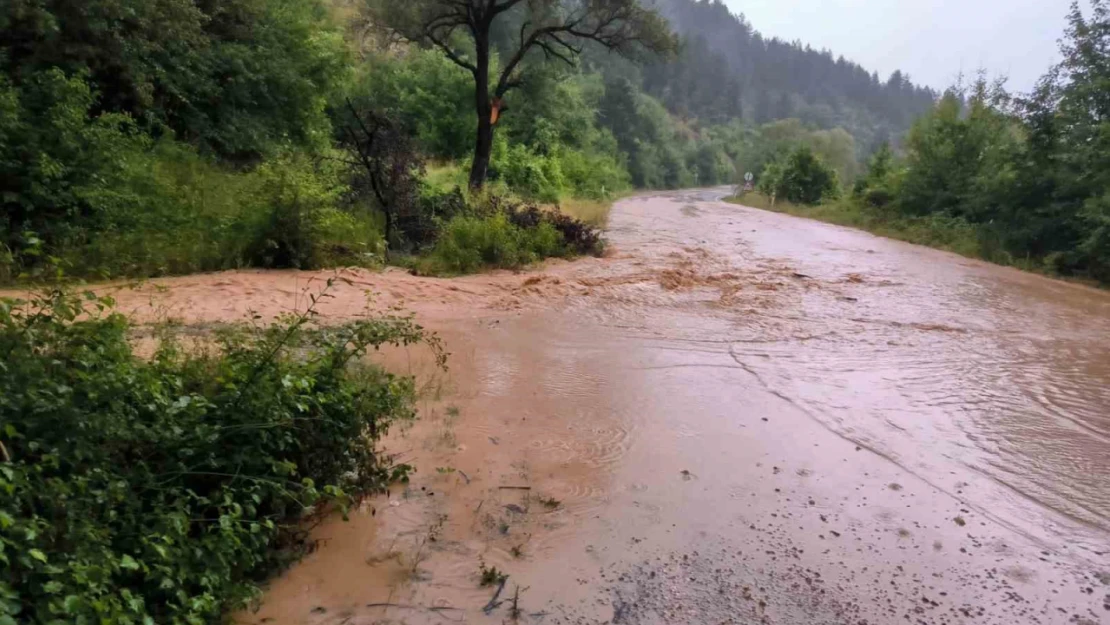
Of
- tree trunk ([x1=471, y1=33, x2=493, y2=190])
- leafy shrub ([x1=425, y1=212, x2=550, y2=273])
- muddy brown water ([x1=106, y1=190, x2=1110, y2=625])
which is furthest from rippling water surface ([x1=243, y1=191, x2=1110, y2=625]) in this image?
tree trunk ([x1=471, y1=33, x2=493, y2=190])

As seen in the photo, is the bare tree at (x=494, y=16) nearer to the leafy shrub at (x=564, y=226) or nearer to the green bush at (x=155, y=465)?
the leafy shrub at (x=564, y=226)

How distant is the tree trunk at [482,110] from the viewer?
19156 millimetres

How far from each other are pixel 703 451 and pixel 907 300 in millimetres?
8832

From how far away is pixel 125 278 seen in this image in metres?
9.82

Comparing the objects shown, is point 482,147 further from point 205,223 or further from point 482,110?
point 205,223

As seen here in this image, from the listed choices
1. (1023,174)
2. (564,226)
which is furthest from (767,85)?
(564,226)

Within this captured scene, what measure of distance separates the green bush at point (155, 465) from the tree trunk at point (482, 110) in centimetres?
1488

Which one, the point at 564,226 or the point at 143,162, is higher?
the point at 143,162

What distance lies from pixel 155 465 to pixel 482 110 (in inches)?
655

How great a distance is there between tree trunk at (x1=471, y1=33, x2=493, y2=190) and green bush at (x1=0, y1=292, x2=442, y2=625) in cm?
1488

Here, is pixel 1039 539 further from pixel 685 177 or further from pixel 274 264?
pixel 685 177

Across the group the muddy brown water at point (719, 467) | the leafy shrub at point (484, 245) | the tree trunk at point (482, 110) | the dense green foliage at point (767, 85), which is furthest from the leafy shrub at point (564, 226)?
the dense green foliage at point (767, 85)

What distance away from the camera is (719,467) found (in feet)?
19.5

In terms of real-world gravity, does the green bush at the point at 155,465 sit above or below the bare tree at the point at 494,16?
below
